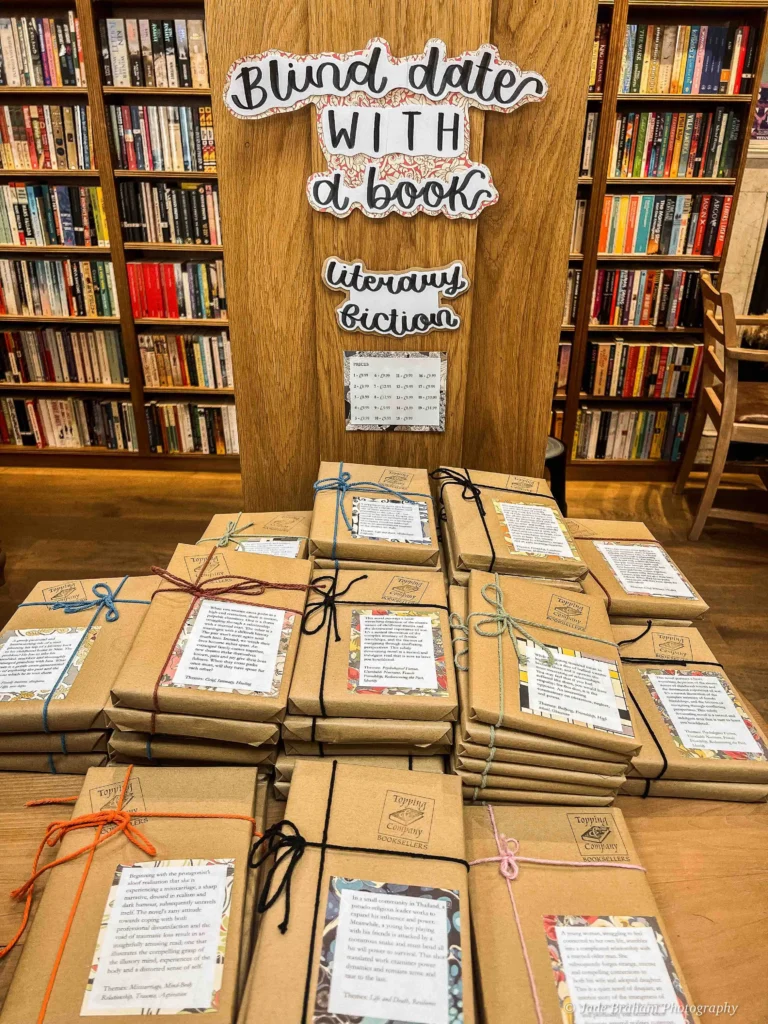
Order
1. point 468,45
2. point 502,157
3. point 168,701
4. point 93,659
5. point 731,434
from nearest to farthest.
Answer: point 168,701
point 93,659
point 468,45
point 502,157
point 731,434

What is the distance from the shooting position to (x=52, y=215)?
3.08 metres

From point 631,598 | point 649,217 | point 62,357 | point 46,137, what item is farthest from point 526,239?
point 62,357

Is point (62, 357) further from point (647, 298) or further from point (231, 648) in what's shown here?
point (231, 648)

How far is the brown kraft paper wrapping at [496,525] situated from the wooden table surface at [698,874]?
387 mm

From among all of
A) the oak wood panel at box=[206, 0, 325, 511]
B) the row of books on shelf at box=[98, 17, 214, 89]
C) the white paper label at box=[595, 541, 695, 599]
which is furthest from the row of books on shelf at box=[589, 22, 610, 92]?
the white paper label at box=[595, 541, 695, 599]

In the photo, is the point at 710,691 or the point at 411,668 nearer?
the point at 411,668

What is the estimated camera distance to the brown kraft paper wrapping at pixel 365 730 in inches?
38.3

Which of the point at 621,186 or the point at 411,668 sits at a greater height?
the point at 621,186

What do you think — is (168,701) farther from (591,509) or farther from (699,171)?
(699,171)

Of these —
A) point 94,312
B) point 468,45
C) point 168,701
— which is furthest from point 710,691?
point 94,312

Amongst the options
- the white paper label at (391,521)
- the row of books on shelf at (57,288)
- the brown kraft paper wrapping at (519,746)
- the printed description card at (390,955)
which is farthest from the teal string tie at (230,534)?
the row of books on shelf at (57,288)

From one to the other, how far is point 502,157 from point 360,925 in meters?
1.31

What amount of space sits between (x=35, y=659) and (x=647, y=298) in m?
2.92

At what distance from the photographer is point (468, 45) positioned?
1.27 meters
